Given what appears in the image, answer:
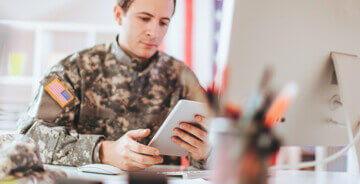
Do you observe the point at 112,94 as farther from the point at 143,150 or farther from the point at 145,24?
the point at 143,150

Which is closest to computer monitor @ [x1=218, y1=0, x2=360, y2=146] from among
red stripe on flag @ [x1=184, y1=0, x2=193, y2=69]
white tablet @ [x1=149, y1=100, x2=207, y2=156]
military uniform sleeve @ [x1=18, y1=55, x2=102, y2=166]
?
white tablet @ [x1=149, y1=100, x2=207, y2=156]

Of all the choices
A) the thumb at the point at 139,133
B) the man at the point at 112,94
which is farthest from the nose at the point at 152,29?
the thumb at the point at 139,133

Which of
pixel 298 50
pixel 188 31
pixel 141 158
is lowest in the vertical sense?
pixel 141 158

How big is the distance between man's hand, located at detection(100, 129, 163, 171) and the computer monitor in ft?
1.20

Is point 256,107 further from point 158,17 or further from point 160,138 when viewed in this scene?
point 158,17

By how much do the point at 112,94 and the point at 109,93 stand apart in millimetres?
13

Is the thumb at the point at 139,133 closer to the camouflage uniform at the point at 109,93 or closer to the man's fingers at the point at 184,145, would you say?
the man's fingers at the point at 184,145

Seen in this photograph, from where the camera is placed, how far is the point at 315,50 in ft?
1.77

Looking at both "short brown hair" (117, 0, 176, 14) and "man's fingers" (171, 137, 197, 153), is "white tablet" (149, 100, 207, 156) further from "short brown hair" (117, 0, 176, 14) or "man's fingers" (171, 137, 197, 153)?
"short brown hair" (117, 0, 176, 14)

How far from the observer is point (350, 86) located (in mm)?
575

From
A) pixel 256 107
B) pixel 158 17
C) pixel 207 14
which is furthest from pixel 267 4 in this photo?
pixel 207 14

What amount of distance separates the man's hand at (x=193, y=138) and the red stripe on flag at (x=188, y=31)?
1627 mm

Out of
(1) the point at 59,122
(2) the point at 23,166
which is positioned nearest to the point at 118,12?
(1) the point at 59,122

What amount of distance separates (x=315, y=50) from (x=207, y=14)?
6.59 feet
